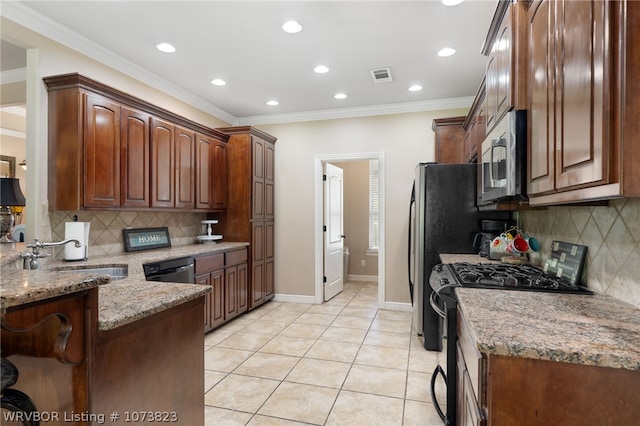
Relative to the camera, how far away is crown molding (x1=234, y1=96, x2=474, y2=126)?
14.3 feet

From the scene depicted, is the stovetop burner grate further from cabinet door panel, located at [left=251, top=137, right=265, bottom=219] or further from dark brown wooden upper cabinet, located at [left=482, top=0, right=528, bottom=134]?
cabinet door panel, located at [left=251, top=137, right=265, bottom=219]

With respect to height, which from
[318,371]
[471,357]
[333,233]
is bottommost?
[318,371]

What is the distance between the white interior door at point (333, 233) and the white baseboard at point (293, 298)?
0.81 ft

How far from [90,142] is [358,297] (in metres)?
3.99

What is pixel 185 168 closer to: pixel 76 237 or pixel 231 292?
pixel 76 237

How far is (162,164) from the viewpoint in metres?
3.47

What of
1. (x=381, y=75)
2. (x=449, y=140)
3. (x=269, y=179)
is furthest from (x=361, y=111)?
(x=269, y=179)

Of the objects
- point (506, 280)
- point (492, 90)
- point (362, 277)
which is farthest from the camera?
point (362, 277)

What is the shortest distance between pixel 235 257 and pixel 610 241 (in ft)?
11.5

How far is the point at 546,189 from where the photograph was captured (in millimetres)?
1339

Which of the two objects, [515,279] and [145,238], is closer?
[515,279]

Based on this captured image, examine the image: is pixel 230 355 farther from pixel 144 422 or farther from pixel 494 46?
pixel 494 46

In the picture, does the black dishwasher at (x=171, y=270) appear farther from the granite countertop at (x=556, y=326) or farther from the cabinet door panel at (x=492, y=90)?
the cabinet door panel at (x=492, y=90)

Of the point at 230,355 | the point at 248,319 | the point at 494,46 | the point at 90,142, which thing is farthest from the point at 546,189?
the point at 248,319
